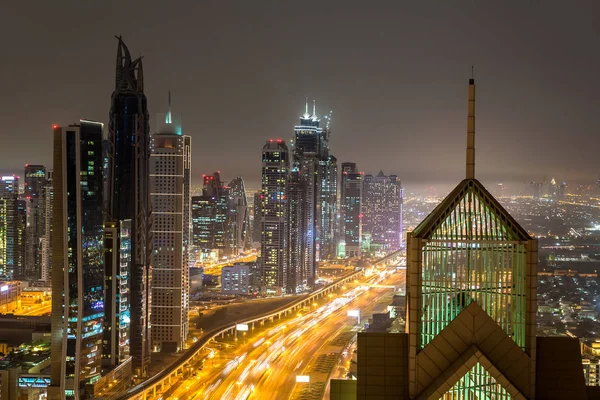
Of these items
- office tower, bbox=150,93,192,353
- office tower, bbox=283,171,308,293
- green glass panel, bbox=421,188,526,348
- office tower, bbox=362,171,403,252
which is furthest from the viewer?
office tower, bbox=362,171,403,252

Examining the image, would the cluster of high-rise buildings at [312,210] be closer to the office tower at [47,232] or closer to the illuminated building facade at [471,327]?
the office tower at [47,232]

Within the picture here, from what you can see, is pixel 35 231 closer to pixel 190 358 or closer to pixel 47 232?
pixel 47 232

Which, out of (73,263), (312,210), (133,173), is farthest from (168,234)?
(312,210)

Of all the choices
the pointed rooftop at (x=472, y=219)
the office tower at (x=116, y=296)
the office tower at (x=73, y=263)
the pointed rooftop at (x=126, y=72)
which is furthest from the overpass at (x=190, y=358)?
the pointed rooftop at (x=472, y=219)

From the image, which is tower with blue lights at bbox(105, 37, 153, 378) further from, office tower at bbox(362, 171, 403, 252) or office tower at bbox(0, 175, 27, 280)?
office tower at bbox(362, 171, 403, 252)

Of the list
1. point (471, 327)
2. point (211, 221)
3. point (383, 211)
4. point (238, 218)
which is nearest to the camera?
point (471, 327)

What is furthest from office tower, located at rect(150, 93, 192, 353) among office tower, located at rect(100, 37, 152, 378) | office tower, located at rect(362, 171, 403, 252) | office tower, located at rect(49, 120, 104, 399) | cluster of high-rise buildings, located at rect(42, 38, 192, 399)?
office tower, located at rect(362, 171, 403, 252)

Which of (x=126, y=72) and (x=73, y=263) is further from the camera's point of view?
(x=126, y=72)

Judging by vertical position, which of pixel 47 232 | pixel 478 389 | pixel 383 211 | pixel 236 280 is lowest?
pixel 236 280
